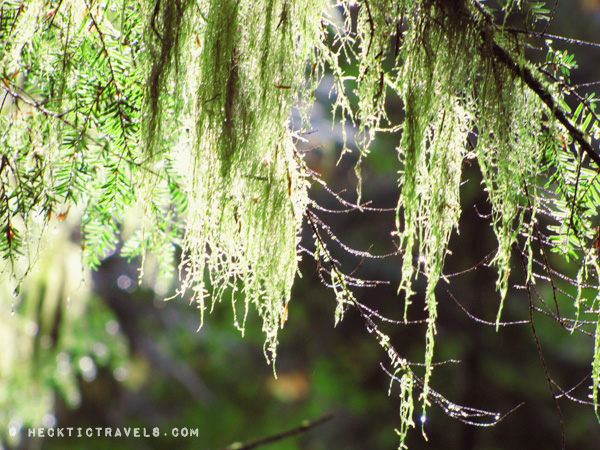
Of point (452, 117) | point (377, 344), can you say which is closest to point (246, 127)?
point (452, 117)

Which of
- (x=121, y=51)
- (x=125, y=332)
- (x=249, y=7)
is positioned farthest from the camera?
Result: (x=125, y=332)

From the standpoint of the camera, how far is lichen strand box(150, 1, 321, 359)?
0.80m

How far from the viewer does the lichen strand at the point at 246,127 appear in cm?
80

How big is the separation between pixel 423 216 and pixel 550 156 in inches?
8.6

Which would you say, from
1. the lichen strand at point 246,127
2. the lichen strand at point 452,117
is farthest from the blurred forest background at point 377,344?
the lichen strand at point 452,117

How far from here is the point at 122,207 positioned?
3.60 feet

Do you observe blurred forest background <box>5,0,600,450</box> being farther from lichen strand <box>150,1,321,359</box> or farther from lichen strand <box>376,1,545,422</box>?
lichen strand <box>376,1,545,422</box>

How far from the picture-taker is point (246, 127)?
2.63 ft

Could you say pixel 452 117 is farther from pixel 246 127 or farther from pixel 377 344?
pixel 377 344

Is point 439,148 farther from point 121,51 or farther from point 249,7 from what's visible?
point 121,51

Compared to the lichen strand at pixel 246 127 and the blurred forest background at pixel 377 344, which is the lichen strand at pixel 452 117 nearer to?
the lichen strand at pixel 246 127

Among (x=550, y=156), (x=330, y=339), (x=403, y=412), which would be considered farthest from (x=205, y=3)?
(x=330, y=339)

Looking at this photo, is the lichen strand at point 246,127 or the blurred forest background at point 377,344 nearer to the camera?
the lichen strand at point 246,127

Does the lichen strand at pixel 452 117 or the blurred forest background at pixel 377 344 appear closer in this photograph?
the lichen strand at pixel 452 117
